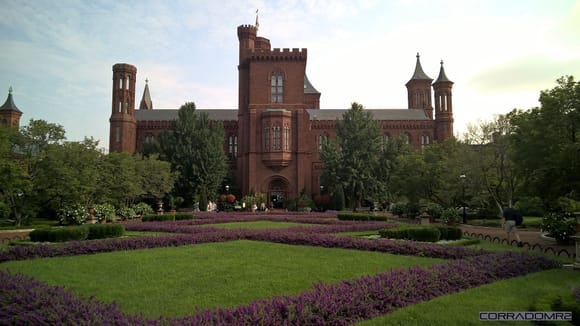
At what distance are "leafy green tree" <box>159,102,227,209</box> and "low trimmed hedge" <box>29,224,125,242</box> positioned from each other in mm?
25621

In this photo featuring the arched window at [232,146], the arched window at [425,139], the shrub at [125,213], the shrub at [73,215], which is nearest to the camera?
the shrub at [73,215]

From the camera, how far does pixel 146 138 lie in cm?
5638

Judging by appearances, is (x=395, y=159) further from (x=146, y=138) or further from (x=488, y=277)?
(x=488, y=277)

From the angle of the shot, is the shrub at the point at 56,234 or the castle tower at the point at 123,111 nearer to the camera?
the shrub at the point at 56,234

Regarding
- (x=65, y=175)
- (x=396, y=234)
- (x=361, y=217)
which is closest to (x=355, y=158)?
(x=361, y=217)

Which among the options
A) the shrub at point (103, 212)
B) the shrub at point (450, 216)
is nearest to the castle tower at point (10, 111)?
the shrub at point (103, 212)

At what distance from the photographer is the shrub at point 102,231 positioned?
1605 centimetres

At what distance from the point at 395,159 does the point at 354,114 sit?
6.99m

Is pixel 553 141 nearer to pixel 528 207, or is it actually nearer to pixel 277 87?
pixel 528 207

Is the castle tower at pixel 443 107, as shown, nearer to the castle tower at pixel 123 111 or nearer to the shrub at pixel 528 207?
the shrub at pixel 528 207

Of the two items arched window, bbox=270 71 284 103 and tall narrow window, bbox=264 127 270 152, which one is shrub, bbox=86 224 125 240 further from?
arched window, bbox=270 71 284 103

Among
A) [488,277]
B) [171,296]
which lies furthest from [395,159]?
[171,296]

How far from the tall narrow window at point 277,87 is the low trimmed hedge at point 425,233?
3204 cm

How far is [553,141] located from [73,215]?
80.2 feet
